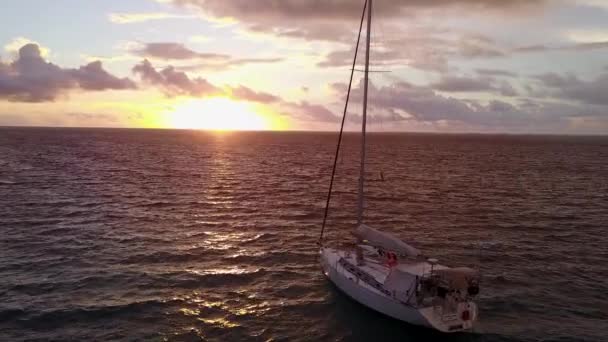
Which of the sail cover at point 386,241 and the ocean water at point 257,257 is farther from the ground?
the sail cover at point 386,241

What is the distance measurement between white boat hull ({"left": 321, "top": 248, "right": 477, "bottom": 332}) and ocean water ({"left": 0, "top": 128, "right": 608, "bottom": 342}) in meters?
0.79

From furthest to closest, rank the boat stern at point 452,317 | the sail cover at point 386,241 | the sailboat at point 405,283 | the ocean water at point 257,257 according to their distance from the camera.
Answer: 1. the sail cover at point 386,241
2. the ocean water at point 257,257
3. the sailboat at point 405,283
4. the boat stern at point 452,317

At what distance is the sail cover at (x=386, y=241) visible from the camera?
24.9 metres

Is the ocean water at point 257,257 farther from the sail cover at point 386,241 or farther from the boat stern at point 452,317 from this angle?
the sail cover at point 386,241

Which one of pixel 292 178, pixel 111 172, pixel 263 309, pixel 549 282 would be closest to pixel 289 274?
pixel 263 309

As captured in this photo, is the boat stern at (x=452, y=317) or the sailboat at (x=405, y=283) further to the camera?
the sailboat at (x=405, y=283)

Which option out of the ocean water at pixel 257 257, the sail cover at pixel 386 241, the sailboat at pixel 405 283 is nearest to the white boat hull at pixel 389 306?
the sailboat at pixel 405 283

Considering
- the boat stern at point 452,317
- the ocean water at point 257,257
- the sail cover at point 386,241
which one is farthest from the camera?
the sail cover at point 386,241

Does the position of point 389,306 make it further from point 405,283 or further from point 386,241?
point 386,241

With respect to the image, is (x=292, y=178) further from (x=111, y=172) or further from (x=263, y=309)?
(x=263, y=309)

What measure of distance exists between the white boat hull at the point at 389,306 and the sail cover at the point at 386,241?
2.05 metres

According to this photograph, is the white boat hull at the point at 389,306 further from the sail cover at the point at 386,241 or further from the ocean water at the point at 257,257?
the sail cover at the point at 386,241

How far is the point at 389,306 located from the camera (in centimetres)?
2273

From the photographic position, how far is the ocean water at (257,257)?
2312cm
